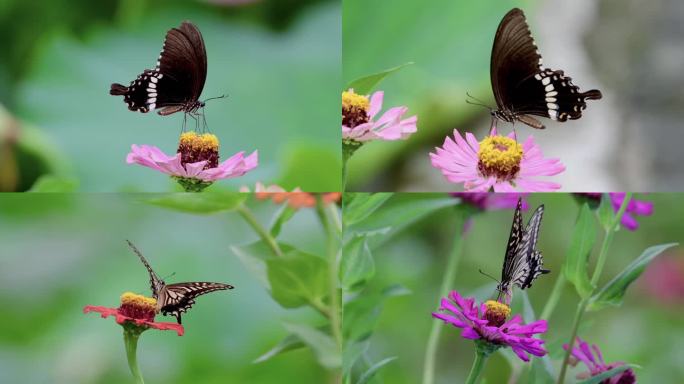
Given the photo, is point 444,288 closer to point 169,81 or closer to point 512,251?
point 512,251

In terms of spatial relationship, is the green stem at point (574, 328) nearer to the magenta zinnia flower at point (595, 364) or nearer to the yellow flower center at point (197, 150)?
the magenta zinnia flower at point (595, 364)

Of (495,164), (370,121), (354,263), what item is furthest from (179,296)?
(495,164)

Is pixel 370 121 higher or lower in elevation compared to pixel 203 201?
higher

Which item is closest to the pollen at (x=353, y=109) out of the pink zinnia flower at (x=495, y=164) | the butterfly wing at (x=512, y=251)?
the pink zinnia flower at (x=495, y=164)

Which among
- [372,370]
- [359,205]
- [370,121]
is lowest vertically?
[372,370]

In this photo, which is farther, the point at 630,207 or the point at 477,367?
the point at 630,207

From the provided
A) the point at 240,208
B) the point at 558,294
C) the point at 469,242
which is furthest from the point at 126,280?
the point at 558,294

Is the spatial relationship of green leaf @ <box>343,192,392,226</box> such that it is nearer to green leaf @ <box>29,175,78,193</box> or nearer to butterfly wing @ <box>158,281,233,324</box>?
butterfly wing @ <box>158,281,233,324</box>

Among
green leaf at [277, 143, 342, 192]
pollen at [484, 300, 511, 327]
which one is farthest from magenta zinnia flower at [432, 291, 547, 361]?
green leaf at [277, 143, 342, 192]
